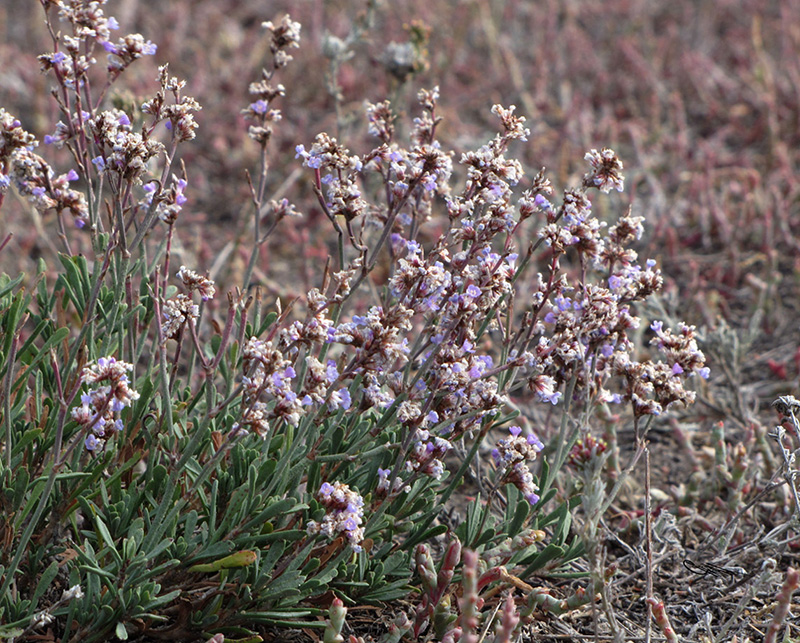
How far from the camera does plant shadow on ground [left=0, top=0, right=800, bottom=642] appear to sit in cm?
280

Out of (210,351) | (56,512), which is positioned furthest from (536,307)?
(56,512)

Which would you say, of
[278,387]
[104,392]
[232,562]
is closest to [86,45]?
[104,392]

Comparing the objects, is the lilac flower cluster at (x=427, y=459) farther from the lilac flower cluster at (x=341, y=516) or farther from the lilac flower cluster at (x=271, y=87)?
the lilac flower cluster at (x=271, y=87)

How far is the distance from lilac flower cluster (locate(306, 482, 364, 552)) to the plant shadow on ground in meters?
0.38

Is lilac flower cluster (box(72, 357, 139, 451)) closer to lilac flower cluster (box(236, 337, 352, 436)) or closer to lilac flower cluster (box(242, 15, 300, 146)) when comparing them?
lilac flower cluster (box(236, 337, 352, 436))

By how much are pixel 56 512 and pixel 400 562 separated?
2.99 ft

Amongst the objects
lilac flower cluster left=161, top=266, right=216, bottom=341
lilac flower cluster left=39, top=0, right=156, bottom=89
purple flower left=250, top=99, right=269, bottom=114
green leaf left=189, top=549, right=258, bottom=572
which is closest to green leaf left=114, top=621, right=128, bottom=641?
green leaf left=189, top=549, right=258, bottom=572

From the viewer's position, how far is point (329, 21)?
7691 mm

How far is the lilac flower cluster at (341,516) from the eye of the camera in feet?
6.79

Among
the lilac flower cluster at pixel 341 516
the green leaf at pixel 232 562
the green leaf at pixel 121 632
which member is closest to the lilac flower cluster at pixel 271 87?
the lilac flower cluster at pixel 341 516

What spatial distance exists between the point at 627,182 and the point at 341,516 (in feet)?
13.7

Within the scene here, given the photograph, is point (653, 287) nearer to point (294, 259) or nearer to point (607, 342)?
point (607, 342)

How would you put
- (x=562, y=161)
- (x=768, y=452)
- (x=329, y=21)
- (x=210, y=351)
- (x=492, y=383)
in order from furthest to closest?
(x=329, y=21) < (x=562, y=161) < (x=768, y=452) < (x=210, y=351) < (x=492, y=383)

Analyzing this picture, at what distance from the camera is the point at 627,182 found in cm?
571
